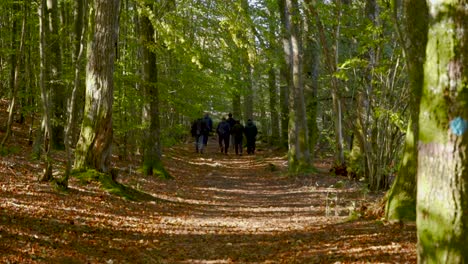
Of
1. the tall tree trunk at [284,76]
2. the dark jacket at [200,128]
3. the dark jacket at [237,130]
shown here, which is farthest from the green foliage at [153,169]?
the dark jacket at [237,130]

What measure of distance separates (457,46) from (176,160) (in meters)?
19.3

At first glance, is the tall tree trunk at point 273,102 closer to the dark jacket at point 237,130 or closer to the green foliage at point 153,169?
the dark jacket at point 237,130

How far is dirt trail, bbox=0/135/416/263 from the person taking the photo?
20.6ft

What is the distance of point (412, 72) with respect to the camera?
6.38 meters

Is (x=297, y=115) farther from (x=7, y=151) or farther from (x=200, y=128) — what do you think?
(x=200, y=128)

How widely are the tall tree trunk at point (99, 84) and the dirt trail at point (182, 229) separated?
69 cm

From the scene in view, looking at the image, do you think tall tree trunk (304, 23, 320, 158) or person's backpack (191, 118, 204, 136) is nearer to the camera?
tall tree trunk (304, 23, 320, 158)

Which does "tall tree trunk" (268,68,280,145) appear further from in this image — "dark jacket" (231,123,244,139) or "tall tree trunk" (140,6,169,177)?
"tall tree trunk" (140,6,169,177)

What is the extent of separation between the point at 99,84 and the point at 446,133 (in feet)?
26.3

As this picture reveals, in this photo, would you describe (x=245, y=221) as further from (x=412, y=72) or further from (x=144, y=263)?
(x=412, y=72)

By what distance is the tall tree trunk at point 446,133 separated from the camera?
3695 millimetres

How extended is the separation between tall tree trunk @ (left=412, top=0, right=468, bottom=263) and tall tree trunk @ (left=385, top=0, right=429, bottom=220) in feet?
8.03

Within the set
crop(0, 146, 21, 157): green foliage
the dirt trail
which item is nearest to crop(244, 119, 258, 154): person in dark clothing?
the dirt trail

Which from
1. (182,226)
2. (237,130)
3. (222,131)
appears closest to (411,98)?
(182,226)
